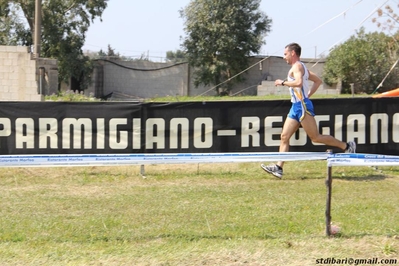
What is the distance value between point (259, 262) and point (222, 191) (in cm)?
304

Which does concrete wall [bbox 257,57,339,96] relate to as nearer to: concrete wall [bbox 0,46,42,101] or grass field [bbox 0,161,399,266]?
concrete wall [bbox 0,46,42,101]

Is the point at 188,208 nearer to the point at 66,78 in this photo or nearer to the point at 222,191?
the point at 222,191

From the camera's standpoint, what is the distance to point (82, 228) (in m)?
6.82

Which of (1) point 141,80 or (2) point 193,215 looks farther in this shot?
(1) point 141,80

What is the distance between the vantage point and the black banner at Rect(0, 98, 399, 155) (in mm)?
10453

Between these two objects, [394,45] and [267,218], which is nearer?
[267,218]

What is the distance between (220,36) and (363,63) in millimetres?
10102

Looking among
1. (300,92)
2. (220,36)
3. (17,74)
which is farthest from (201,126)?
(220,36)

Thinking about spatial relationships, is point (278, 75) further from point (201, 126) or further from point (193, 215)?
point (193, 215)

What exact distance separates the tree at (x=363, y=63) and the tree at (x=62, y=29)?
53.3 feet

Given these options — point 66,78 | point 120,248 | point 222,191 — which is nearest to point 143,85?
point 66,78

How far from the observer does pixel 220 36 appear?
37.9m

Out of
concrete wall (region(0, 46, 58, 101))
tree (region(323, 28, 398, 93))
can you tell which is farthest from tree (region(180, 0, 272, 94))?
concrete wall (region(0, 46, 58, 101))

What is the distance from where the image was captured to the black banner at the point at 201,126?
1045cm
